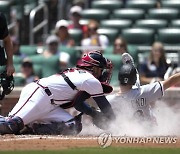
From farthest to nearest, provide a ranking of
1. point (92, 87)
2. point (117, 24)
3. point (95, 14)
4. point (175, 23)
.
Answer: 1. point (95, 14)
2. point (117, 24)
3. point (175, 23)
4. point (92, 87)

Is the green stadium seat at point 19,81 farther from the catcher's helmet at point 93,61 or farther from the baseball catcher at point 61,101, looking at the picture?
the catcher's helmet at point 93,61

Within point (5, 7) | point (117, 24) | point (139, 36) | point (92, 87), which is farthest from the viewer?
point (5, 7)

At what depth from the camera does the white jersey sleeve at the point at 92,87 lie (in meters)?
8.05

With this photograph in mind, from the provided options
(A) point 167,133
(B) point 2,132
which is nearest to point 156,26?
(A) point 167,133

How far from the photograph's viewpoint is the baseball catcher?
810 cm

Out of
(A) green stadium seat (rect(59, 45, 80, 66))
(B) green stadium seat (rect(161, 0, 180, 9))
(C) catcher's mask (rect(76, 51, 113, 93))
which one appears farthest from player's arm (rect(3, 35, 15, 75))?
(B) green stadium seat (rect(161, 0, 180, 9))

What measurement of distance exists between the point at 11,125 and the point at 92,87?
0.99 m

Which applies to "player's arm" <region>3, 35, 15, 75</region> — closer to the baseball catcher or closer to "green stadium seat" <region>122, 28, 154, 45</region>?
the baseball catcher

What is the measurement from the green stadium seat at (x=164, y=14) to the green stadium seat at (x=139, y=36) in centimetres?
82

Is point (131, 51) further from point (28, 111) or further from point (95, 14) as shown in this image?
point (28, 111)

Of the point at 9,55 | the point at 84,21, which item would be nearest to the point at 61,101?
the point at 9,55

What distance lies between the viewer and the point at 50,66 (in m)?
12.5

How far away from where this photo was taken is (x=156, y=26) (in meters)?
14.5

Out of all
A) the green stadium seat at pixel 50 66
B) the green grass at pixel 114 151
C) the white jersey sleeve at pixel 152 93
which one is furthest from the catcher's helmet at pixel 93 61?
the green stadium seat at pixel 50 66
